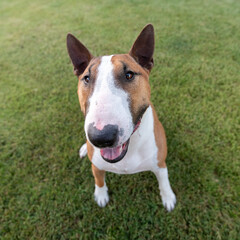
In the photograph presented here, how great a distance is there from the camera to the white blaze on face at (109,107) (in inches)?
49.9

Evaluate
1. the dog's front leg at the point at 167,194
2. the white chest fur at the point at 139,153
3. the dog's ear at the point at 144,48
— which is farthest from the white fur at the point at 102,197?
the dog's ear at the point at 144,48

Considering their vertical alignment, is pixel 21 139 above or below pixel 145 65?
below

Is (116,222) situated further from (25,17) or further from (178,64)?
(25,17)

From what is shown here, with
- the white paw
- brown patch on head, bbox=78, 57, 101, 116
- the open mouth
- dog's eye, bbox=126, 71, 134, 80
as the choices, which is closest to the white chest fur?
the open mouth

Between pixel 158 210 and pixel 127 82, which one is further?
pixel 158 210

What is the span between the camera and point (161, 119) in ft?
10.8

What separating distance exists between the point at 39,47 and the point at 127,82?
4457 mm

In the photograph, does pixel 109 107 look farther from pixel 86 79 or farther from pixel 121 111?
pixel 86 79

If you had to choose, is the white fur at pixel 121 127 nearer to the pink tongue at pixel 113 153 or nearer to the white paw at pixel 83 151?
the pink tongue at pixel 113 153

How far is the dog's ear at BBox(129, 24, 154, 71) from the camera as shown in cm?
177

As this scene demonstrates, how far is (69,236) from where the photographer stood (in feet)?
7.73

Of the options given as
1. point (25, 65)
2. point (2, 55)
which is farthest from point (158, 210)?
point (2, 55)

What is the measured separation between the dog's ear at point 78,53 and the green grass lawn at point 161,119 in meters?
1.43

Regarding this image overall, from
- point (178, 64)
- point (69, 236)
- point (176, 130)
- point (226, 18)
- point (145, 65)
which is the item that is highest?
point (145, 65)
